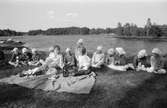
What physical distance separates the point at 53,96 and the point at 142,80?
10.8ft

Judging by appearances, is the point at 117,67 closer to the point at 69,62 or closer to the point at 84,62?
the point at 84,62

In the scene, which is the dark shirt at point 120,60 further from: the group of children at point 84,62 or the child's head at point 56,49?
the child's head at point 56,49

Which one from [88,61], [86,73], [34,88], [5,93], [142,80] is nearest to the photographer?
[5,93]

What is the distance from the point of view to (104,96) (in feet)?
16.6

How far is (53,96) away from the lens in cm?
507

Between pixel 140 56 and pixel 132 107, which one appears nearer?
pixel 132 107

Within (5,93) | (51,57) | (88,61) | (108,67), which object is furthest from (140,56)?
(5,93)

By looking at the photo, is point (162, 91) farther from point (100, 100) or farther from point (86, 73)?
point (86, 73)

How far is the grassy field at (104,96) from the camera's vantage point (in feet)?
14.9

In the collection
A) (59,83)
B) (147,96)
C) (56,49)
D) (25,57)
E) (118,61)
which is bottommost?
(147,96)

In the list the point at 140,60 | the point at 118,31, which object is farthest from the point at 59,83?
the point at 118,31

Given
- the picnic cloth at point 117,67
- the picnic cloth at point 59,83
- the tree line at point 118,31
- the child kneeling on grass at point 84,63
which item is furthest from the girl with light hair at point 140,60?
the tree line at point 118,31

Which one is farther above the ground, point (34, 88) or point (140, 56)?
point (140, 56)

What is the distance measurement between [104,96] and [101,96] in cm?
9
